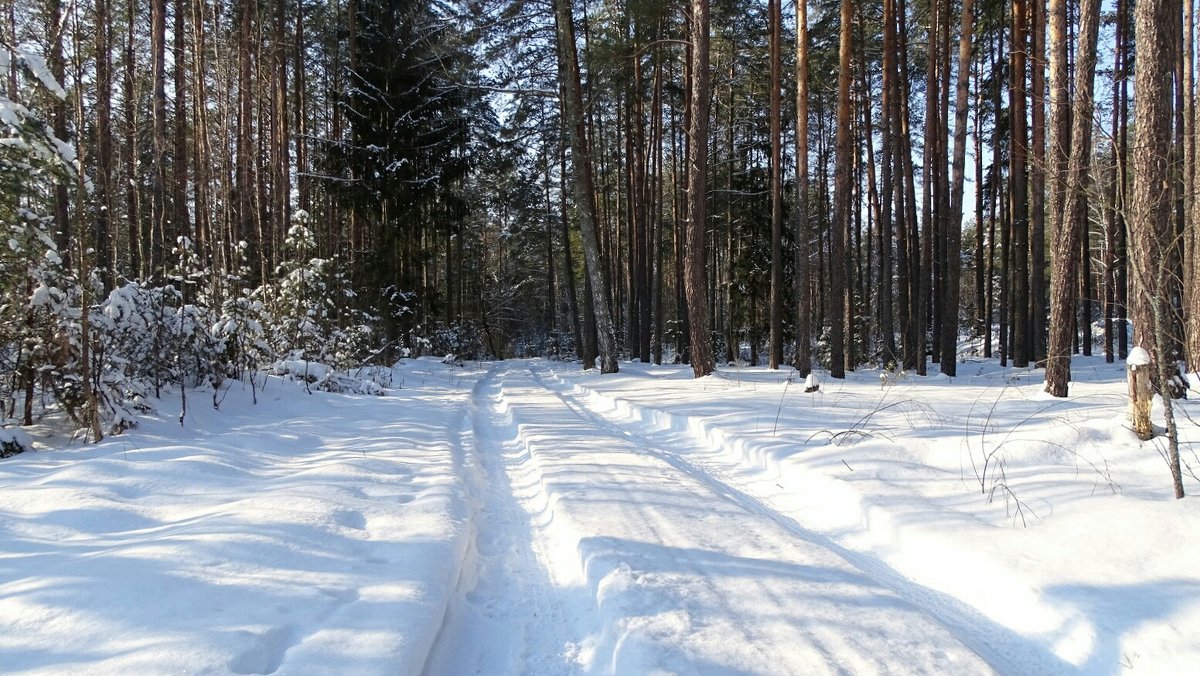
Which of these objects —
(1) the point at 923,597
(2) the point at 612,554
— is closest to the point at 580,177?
(2) the point at 612,554

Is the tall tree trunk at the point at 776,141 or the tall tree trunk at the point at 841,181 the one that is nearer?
the tall tree trunk at the point at 841,181

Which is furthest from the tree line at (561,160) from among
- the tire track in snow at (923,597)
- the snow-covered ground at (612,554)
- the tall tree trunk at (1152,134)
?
the tire track in snow at (923,597)

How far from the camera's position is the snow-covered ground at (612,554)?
2.22 meters

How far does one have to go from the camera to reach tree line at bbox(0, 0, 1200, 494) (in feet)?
17.4

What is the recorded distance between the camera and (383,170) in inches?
710

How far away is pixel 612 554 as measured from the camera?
3123 mm

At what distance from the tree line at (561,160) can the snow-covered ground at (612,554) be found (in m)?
1.35

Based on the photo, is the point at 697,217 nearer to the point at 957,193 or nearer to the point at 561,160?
the point at 957,193

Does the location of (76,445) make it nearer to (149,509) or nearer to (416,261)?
(149,509)

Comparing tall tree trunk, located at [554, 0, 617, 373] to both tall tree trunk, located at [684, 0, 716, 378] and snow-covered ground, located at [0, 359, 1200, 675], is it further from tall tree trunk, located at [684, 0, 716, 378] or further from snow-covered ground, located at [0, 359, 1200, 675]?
snow-covered ground, located at [0, 359, 1200, 675]

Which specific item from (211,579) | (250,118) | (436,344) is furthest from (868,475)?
(436,344)

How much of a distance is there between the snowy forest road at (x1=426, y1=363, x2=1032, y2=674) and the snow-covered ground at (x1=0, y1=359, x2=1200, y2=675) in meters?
0.02

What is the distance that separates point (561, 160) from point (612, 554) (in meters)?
20.8

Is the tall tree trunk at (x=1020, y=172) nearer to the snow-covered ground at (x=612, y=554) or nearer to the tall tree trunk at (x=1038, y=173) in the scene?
the tall tree trunk at (x=1038, y=173)
